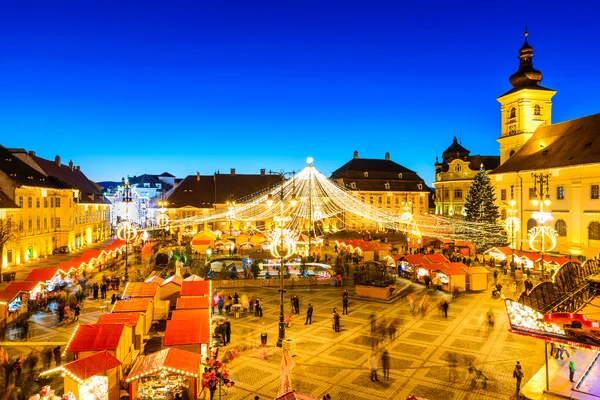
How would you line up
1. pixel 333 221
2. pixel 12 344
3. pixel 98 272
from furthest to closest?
pixel 333 221
pixel 98 272
pixel 12 344

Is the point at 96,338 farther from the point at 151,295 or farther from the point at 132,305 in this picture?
the point at 151,295

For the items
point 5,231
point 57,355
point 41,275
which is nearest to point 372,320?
point 57,355

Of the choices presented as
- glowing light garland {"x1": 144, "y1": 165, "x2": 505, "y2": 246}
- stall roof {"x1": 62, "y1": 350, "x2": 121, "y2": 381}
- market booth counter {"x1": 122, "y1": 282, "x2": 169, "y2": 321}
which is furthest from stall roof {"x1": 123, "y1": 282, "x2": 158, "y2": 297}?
glowing light garland {"x1": 144, "y1": 165, "x2": 505, "y2": 246}

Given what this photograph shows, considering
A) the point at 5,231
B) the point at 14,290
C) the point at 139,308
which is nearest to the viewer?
the point at 139,308

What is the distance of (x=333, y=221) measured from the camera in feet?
232

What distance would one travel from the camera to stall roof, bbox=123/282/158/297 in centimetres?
1954

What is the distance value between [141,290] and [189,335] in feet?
24.9

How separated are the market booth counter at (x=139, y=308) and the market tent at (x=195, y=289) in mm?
1596

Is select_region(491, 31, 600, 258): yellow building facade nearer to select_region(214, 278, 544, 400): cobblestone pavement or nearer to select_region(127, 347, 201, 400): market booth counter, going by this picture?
select_region(214, 278, 544, 400): cobblestone pavement

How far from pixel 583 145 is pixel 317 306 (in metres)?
31.0

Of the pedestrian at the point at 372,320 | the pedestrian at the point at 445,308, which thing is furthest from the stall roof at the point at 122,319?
the pedestrian at the point at 445,308

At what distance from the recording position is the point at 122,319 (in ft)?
50.0

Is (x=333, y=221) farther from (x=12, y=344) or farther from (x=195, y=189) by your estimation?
(x=12, y=344)

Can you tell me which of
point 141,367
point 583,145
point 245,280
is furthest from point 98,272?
point 583,145
